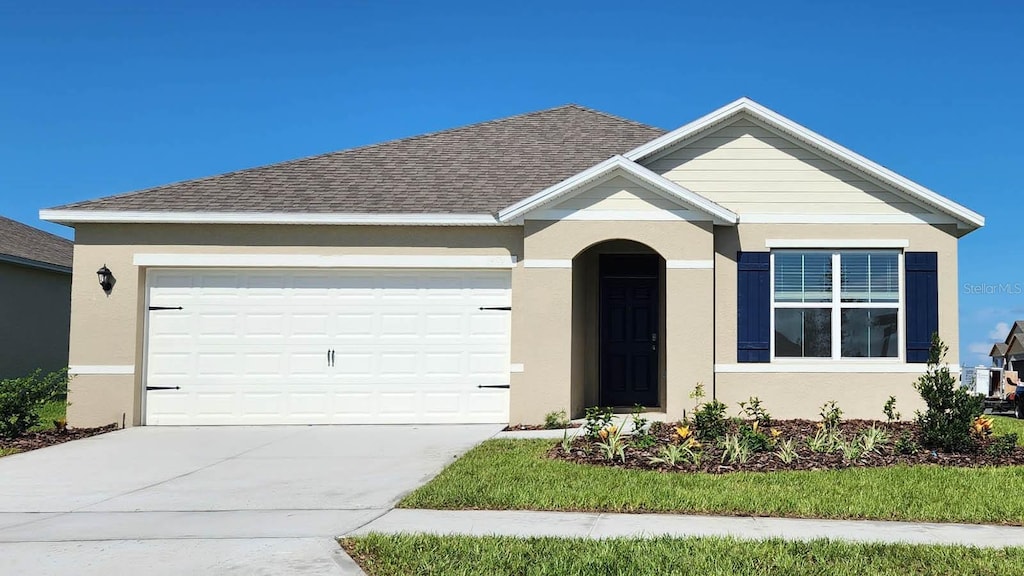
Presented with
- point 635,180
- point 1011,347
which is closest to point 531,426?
point 635,180

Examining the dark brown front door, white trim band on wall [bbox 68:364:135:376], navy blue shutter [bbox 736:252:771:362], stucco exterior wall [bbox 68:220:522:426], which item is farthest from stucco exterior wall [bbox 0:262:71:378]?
navy blue shutter [bbox 736:252:771:362]

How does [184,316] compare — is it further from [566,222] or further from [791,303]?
[791,303]

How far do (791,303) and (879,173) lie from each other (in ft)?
7.68

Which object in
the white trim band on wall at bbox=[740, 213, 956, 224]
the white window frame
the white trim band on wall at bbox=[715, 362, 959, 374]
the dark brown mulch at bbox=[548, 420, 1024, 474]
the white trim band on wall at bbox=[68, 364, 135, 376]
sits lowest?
the dark brown mulch at bbox=[548, 420, 1024, 474]

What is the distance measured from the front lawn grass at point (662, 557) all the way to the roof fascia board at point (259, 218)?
7402 mm

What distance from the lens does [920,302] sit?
12727mm

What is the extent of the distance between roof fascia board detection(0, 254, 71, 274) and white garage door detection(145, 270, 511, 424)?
303 inches

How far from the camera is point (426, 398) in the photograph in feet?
42.9

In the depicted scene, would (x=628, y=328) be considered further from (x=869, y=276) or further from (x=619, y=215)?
(x=869, y=276)

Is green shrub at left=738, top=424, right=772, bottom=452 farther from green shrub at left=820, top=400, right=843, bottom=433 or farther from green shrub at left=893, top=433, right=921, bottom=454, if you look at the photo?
green shrub at left=893, top=433, right=921, bottom=454

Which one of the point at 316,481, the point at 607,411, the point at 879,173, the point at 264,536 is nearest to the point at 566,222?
the point at 607,411

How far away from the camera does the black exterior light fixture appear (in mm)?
12906

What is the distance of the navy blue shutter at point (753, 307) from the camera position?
1272 cm

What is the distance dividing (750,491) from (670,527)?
144cm
